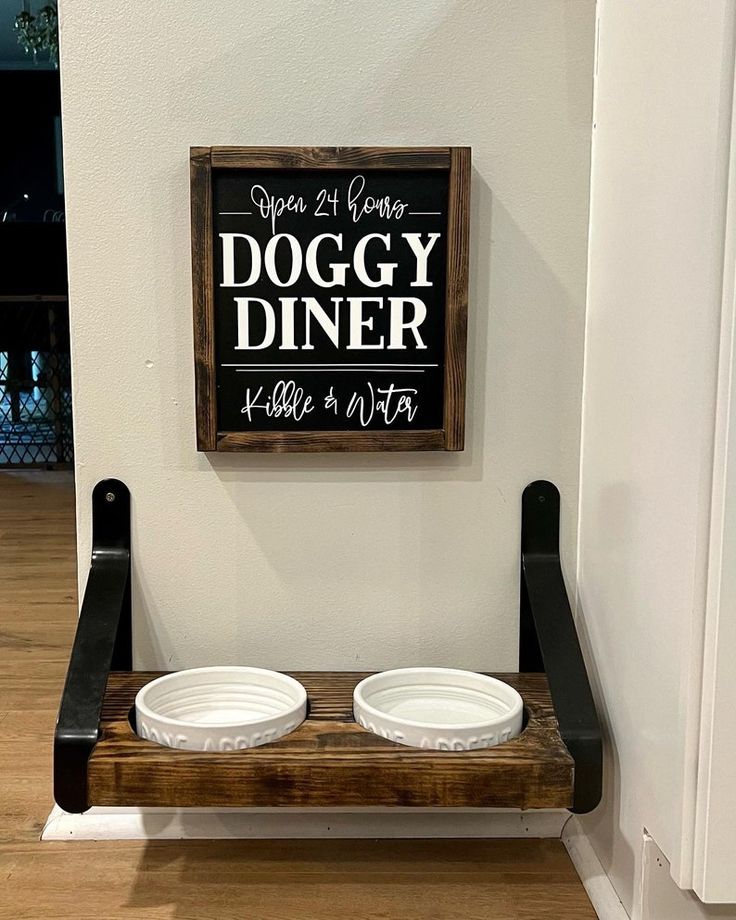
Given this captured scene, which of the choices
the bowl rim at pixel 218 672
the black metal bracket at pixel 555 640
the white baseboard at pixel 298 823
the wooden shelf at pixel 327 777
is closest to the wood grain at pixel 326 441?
the black metal bracket at pixel 555 640

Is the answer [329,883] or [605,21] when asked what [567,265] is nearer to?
[605,21]

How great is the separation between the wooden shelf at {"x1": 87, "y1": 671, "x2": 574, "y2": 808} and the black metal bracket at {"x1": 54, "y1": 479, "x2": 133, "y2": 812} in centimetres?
2

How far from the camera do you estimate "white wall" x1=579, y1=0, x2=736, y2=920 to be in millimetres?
838

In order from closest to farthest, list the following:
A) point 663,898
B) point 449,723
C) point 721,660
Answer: point 721,660 → point 663,898 → point 449,723

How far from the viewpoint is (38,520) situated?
3572 mm

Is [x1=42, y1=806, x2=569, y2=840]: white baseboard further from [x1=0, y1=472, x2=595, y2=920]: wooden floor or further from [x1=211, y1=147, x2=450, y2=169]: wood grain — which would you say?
[x1=211, y1=147, x2=450, y2=169]: wood grain

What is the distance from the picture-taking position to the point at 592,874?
1.15m

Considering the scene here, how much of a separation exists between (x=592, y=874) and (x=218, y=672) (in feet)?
1.63

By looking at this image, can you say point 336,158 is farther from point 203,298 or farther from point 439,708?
point 439,708

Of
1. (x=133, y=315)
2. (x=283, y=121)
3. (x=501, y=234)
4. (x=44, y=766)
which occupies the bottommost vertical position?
(x=44, y=766)

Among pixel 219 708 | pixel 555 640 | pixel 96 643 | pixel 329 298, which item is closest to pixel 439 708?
pixel 555 640

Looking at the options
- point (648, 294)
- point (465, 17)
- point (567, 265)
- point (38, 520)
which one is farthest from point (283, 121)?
point (38, 520)

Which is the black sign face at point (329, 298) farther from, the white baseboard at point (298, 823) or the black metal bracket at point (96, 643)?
the white baseboard at point (298, 823)

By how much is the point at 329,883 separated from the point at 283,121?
90 centimetres
